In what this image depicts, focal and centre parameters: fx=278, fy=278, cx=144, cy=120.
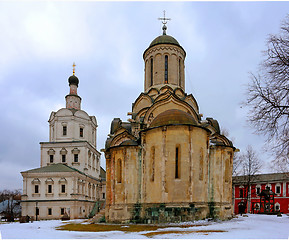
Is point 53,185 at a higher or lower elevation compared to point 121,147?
lower

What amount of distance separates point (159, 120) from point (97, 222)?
8875mm

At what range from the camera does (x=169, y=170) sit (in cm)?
1780

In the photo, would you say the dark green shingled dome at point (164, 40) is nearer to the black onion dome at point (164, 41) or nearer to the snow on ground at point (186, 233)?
the black onion dome at point (164, 41)

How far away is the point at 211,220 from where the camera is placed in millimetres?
18094

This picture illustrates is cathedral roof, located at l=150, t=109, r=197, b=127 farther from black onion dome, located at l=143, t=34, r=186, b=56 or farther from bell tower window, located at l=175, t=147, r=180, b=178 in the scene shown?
black onion dome, located at l=143, t=34, r=186, b=56

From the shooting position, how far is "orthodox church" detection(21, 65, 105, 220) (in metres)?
33.2

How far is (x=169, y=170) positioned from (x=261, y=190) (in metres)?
27.0

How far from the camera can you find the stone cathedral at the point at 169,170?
17.6 meters

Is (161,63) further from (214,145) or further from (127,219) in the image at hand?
(127,219)

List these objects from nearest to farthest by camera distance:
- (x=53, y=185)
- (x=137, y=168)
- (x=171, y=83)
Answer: (x=137, y=168) → (x=171, y=83) → (x=53, y=185)

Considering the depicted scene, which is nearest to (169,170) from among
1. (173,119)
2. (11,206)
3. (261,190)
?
(173,119)

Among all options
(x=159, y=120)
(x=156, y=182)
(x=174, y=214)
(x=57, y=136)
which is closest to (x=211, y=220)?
(x=174, y=214)

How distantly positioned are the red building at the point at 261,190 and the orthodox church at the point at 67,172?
1999 centimetres

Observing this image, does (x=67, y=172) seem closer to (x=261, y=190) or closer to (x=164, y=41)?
(x=164, y=41)
